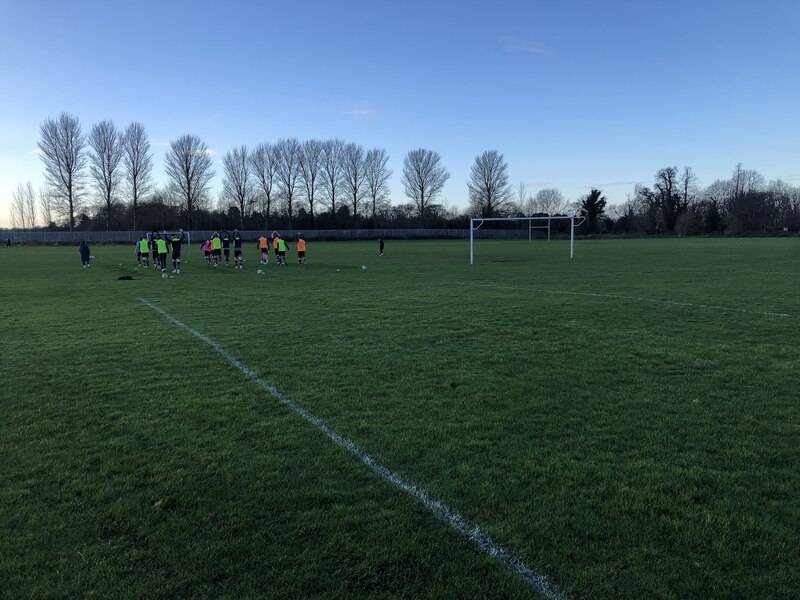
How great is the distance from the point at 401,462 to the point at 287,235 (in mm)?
79711

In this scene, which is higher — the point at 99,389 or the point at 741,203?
the point at 741,203

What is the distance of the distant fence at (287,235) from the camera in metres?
67.9

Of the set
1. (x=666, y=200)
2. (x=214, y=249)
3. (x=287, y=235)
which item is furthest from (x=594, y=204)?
(x=214, y=249)

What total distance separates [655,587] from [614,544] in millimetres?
376

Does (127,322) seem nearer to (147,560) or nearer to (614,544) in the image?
(147,560)

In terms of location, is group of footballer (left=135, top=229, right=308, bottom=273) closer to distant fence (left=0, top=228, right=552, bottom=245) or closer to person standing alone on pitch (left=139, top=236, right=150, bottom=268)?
person standing alone on pitch (left=139, top=236, right=150, bottom=268)

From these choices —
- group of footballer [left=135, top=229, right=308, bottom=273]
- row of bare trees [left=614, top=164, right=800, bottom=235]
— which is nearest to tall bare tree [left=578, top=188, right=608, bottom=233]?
row of bare trees [left=614, top=164, right=800, bottom=235]

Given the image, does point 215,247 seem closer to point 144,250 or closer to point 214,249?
point 214,249

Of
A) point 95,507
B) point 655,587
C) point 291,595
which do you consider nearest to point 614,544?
point 655,587

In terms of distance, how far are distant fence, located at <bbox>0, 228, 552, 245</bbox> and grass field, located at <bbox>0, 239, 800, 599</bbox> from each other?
65051 millimetres

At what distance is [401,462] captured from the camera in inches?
162

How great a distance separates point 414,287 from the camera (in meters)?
17.2

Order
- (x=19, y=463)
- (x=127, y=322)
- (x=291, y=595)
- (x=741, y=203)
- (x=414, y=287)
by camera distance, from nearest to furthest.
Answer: (x=291, y=595) → (x=19, y=463) → (x=127, y=322) → (x=414, y=287) → (x=741, y=203)

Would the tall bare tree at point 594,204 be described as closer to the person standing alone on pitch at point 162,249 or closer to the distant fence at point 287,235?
the distant fence at point 287,235
